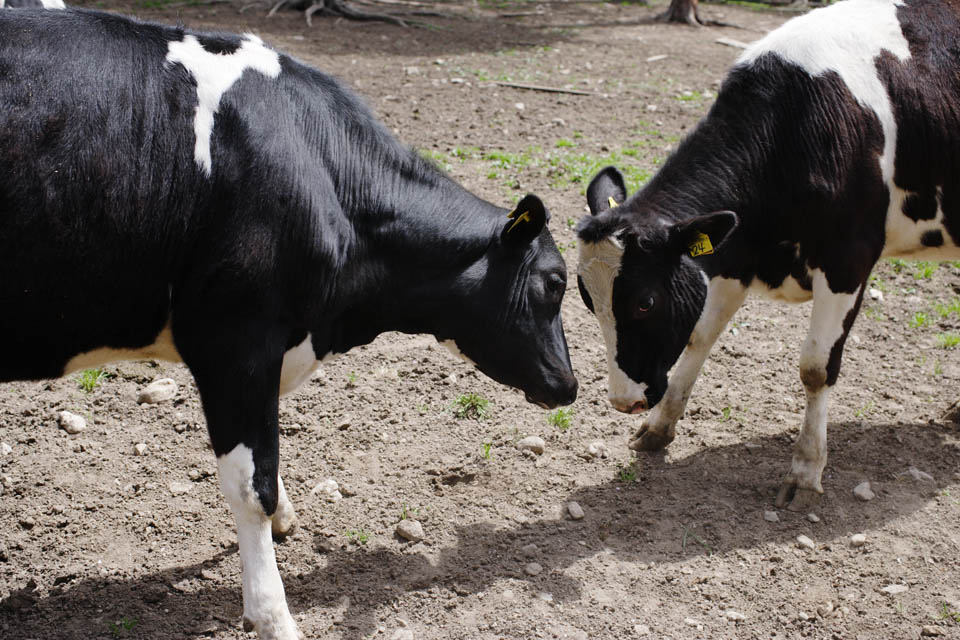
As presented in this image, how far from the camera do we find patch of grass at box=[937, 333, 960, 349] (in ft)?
21.9

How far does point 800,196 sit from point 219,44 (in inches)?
116

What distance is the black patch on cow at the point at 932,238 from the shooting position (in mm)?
5406

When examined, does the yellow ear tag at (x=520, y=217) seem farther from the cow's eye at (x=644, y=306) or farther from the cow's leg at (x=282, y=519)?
the cow's leg at (x=282, y=519)

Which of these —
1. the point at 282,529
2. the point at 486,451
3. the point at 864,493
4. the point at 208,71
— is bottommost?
the point at 282,529

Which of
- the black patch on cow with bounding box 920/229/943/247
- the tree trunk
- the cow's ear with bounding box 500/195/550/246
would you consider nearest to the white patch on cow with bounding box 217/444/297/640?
the cow's ear with bounding box 500/195/550/246

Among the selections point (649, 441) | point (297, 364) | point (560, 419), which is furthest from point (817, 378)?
point (297, 364)

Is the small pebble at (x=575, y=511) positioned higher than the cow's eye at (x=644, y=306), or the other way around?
the cow's eye at (x=644, y=306)

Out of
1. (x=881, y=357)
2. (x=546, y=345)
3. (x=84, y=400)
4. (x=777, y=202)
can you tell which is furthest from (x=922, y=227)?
(x=84, y=400)

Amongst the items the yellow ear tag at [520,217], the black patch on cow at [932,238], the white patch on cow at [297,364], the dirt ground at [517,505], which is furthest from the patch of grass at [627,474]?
the black patch on cow at [932,238]

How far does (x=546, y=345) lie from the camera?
441cm

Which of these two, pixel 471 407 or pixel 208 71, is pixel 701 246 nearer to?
pixel 471 407

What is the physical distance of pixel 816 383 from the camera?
5.18 metres

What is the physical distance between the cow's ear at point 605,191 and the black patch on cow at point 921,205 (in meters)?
1.55

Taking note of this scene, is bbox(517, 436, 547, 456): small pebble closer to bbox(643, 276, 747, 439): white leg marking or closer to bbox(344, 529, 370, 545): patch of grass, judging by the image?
bbox(643, 276, 747, 439): white leg marking
